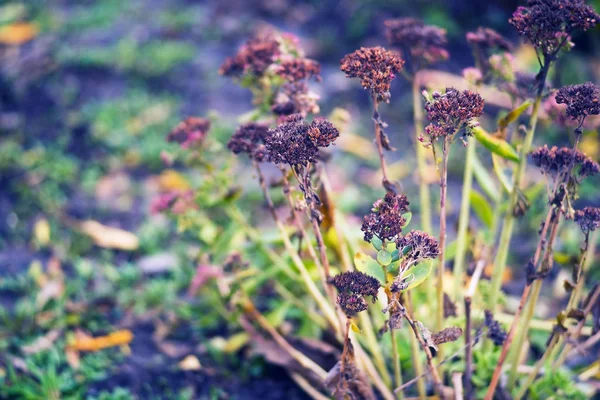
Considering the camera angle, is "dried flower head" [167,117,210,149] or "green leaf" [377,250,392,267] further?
"dried flower head" [167,117,210,149]

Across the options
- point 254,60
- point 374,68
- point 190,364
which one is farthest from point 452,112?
point 190,364

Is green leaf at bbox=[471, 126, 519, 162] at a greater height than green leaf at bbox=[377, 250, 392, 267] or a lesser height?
greater

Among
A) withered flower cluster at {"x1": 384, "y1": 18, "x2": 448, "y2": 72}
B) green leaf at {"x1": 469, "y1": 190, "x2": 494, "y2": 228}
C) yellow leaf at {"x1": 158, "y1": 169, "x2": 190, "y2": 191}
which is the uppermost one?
withered flower cluster at {"x1": 384, "y1": 18, "x2": 448, "y2": 72}

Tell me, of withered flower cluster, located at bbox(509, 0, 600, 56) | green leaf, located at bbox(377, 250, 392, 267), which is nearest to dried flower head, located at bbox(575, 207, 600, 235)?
Result: withered flower cluster, located at bbox(509, 0, 600, 56)

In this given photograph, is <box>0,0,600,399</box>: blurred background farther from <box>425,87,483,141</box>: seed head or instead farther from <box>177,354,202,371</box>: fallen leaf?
<box>425,87,483,141</box>: seed head

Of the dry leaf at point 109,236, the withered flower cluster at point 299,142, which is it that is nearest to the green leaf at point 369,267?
the withered flower cluster at point 299,142

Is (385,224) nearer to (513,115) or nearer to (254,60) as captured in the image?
(513,115)

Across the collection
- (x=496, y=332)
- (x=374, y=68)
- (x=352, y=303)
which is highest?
(x=374, y=68)

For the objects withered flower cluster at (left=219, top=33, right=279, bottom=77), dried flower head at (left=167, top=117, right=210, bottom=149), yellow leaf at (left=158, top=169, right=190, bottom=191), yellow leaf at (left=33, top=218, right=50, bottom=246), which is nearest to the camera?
withered flower cluster at (left=219, top=33, right=279, bottom=77)
